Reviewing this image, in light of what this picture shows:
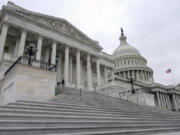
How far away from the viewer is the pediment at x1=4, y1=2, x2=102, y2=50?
23.1 metres

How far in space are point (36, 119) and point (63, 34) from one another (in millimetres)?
24456

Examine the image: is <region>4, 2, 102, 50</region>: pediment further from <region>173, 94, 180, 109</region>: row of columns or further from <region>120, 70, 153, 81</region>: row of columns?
<region>120, 70, 153, 81</region>: row of columns

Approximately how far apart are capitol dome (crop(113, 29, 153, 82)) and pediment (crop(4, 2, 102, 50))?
178ft

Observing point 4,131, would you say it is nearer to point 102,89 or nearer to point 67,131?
point 67,131

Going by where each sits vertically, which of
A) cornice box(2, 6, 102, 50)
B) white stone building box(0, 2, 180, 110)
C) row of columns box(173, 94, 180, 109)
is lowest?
row of columns box(173, 94, 180, 109)

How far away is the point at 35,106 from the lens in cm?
774

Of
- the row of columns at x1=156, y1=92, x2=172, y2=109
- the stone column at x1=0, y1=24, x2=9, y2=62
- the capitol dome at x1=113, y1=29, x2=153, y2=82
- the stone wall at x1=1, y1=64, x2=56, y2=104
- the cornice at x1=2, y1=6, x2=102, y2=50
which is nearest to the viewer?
the stone wall at x1=1, y1=64, x2=56, y2=104

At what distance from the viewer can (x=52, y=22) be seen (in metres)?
28.3

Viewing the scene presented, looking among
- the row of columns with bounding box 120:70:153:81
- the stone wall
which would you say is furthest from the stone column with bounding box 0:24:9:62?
the row of columns with bounding box 120:70:153:81

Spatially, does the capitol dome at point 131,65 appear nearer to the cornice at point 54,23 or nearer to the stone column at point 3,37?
the cornice at point 54,23

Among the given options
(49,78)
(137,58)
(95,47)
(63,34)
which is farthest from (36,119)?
(137,58)

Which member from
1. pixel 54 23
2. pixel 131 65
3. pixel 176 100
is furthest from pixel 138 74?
pixel 54 23

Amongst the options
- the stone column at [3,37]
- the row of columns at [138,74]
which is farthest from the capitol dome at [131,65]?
the stone column at [3,37]

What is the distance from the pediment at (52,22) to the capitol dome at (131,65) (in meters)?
54.1
